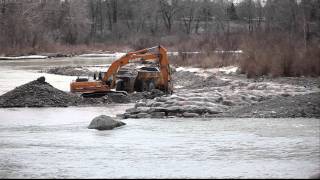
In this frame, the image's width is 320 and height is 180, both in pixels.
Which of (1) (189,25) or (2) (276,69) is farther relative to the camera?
(1) (189,25)

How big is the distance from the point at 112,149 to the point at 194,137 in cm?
273

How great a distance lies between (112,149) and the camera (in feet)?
52.6

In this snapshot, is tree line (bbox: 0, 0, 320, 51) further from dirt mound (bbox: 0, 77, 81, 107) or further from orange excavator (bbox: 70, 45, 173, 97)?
dirt mound (bbox: 0, 77, 81, 107)

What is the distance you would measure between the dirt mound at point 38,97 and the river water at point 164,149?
5.20 m

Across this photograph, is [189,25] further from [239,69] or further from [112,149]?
[112,149]

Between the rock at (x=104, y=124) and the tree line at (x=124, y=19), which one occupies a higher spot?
the tree line at (x=124, y=19)

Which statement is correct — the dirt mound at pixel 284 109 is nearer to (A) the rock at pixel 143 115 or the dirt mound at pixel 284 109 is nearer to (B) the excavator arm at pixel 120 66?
(A) the rock at pixel 143 115

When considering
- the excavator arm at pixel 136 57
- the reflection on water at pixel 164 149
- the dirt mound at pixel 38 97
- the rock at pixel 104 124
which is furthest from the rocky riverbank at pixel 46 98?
the rock at pixel 104 124

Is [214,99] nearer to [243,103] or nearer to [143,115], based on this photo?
[243,103]

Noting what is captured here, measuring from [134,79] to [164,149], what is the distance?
16.7 m

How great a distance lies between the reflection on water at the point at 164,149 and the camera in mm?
13023

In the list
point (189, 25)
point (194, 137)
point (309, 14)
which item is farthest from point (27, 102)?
point (189, 25)

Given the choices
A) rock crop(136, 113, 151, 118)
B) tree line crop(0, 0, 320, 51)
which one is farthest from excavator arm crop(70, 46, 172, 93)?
tree line crop(0, 0, 320, 51)

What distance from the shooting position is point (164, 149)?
1583 centimetres
